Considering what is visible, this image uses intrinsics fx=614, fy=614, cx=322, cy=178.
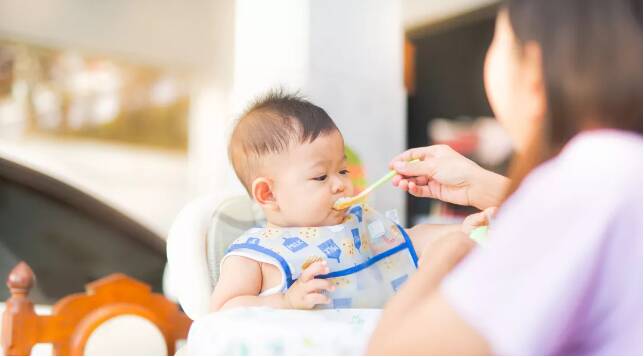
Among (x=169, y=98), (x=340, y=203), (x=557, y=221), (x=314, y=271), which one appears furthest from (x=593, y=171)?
(x=169, y=98)

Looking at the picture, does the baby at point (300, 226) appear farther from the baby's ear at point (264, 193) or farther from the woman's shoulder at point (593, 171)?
the woman's shoulder at point (593, 171)

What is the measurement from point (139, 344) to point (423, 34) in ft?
8.52

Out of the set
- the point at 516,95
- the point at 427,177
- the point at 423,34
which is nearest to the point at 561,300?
the point at 516,95

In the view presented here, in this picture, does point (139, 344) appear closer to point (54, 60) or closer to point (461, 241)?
point (461, 241)

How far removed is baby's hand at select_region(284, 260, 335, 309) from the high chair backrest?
7.1 inches

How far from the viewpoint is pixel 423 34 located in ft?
10.7

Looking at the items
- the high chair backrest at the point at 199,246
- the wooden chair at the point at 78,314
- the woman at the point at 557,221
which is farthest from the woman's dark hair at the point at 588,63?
the wooden chair at the point at 78,314

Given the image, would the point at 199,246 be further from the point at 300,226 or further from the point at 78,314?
the point at 78,314

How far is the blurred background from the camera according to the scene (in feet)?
4.77

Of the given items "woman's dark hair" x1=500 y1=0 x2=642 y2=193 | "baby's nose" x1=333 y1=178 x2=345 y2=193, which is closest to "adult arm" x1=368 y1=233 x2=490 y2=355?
"woman's dark hair" x1=500 y1=0 x2=642 y2=193

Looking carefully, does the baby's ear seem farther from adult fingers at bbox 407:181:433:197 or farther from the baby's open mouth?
adult fingers at bbox 407:181:433:197

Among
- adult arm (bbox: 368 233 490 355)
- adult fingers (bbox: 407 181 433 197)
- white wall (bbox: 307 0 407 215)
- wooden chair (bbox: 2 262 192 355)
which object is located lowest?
wooden chair (bbox: 2 262 192 355)

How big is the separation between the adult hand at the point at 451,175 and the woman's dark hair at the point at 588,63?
38 centimetres

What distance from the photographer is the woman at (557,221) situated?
1.38 ft
